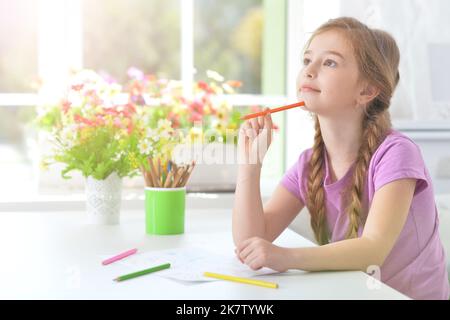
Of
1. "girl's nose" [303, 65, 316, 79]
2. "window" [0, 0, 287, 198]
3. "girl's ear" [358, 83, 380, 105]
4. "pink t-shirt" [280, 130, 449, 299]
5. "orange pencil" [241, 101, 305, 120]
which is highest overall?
"window" [0, 0, 287, 198]

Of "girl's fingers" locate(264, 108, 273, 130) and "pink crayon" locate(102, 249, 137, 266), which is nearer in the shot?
"pink crayon" locate(102, 249, 137, 266)

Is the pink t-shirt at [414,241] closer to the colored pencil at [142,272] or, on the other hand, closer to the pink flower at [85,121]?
the colored pencil at [142,272]

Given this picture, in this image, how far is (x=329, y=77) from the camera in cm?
151

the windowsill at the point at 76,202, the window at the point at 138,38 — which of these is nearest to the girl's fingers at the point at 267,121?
the windowsill at the point at 76,202

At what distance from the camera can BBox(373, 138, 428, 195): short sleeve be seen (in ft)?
4.62

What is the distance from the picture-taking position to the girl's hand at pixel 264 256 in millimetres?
1210

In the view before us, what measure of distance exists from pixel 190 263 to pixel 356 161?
50 cm

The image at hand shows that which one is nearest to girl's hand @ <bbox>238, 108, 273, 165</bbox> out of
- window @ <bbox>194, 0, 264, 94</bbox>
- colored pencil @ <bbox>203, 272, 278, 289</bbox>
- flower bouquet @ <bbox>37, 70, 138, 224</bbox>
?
flower bouquet @ <bbox>37, 70, 138, 224</bbox>

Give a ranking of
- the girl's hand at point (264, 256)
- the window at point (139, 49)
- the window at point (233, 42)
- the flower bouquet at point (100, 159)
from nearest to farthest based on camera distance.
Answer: the girl's hand at point (264, 256)
the flower bouquet at point (100, 159)
the window at point (139, 49)
the window at point (233, 42)

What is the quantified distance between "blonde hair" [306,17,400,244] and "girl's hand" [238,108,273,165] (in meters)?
0.17

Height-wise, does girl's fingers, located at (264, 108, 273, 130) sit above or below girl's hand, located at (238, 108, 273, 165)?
above

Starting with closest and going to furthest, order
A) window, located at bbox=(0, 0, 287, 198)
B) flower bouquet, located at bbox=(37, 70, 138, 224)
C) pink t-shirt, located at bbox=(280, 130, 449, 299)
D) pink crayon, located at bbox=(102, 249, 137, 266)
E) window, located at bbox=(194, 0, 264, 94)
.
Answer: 1. pink crayon, located at bbox=(102, 249, 137, 266)
2. pink t-shirt, located at bbox=(280, 130, 449, 299)
3. flower bouquet, located at bbox=(37, 70, 138, 224)
4. window, located at bbox=(0, 0, 287, 198)
5. window, located at bbox=(194, 0, 264, 94)

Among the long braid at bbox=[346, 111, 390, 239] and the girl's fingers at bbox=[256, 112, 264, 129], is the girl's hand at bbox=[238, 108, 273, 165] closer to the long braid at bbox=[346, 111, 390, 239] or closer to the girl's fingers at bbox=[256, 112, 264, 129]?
the girl's fingers at bbox=[256, 112, 264, 129]
